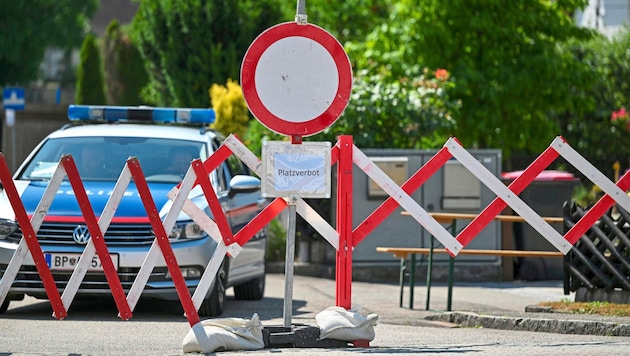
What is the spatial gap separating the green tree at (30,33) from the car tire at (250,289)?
48.4m

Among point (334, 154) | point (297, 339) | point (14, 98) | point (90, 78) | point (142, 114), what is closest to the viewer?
point (297, 339)

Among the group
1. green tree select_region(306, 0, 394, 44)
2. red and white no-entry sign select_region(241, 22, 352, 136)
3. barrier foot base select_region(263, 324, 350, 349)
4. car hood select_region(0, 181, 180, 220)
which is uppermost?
green tree select_region(306, 0, 394, 44)

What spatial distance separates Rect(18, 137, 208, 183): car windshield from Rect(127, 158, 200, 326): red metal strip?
10.8 ft

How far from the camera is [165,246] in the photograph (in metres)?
9.02

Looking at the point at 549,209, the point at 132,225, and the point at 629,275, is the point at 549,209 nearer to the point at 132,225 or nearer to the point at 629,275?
the point at 629,275

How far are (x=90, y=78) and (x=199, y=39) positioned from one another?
56.4 feet

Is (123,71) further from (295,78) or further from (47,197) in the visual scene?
(295,78)

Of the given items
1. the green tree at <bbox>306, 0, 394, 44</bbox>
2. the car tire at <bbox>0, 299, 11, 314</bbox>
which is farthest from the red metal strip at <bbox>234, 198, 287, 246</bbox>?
the green tree at <bbox>306, 0, 394, 44</bbox>

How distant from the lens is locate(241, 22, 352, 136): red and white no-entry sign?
29.0 feet

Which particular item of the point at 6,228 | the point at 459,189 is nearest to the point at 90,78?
the point at 459,189

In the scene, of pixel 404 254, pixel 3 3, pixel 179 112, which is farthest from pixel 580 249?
pixel 3 3

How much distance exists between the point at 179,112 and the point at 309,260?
5036 millimetres

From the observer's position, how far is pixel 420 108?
800 inches

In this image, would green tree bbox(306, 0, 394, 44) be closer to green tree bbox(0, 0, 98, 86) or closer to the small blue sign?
the small blue sign
